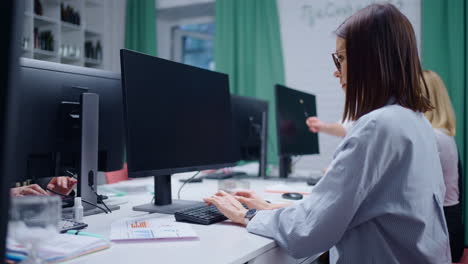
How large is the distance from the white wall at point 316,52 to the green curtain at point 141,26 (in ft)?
4.97

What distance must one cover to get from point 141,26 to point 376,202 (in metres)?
4.18

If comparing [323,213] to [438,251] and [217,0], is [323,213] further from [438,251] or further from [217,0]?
[217,0]

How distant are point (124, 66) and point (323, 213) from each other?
70 cm

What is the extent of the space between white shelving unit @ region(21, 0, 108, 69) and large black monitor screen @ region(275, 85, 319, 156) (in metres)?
2.49

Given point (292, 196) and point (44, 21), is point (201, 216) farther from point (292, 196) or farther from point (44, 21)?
point (44, 21)

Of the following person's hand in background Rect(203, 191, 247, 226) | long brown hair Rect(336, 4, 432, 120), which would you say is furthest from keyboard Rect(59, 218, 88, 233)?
long brown hair Rect(336, 4, 432, 120)

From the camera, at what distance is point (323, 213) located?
0.96 m

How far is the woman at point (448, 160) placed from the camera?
1.83 meters

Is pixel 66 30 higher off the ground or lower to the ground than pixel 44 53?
higher

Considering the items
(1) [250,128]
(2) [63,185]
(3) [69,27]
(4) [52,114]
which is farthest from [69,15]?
(4) [52,114]

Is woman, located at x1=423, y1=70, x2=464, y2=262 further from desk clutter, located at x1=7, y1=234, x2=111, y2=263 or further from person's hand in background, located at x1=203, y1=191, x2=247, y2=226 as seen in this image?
desk clutter, located at x1=7, y1=234, x2=111, y2=263

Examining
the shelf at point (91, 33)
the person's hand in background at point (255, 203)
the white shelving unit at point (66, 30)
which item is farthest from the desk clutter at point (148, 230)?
the shelf at point (91, 33)

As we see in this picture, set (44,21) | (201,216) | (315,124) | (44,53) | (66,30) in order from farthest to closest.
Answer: (66,30) → (44,21) → (44,53) → (315,124) → (201,216)

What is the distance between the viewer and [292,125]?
7.86 ft
